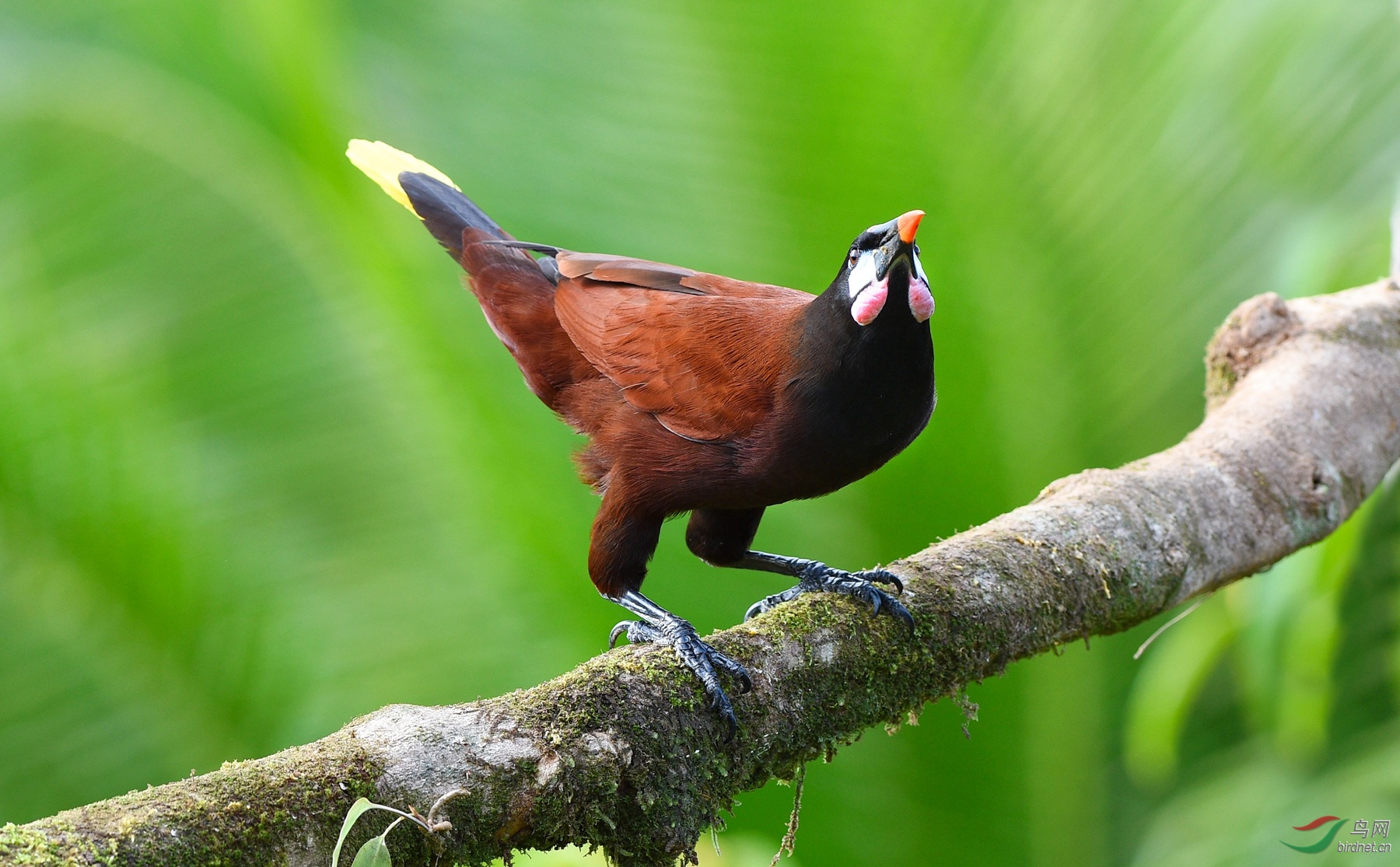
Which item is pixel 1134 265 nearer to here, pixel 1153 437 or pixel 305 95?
pixel 1153 437

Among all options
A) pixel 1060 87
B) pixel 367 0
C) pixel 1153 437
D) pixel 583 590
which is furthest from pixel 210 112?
pixel 1153 437

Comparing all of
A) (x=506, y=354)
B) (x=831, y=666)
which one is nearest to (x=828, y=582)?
(x=831, y=666)

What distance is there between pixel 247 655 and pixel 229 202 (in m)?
1.37

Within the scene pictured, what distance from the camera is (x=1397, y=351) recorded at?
3273mm

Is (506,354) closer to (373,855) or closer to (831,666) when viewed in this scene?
(831,666)

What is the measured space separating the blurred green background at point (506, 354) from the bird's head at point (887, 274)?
3.86 ft

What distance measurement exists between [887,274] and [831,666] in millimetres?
743

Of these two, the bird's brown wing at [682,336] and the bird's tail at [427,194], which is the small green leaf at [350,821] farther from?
the bird's tail at [427,194]

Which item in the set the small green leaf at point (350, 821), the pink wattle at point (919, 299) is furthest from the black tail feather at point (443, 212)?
the small green leaf at point (350, 821)

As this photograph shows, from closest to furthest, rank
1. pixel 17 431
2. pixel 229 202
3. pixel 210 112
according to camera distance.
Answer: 1. pixel 17 431
2. pixel 229 202
3. pixel 210 112

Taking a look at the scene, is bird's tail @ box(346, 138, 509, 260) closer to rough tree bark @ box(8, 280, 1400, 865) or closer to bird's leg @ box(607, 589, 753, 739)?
bird's leg @ box(607, 589, 753, 739)

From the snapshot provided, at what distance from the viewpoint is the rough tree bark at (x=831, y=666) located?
1.38 m

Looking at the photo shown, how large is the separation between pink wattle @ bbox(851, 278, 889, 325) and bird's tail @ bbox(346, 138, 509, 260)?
1312 mm

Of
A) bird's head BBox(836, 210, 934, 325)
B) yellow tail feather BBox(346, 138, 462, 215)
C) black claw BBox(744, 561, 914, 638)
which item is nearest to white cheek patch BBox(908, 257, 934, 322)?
bird's head BBox(836, 210, 934, 325)
